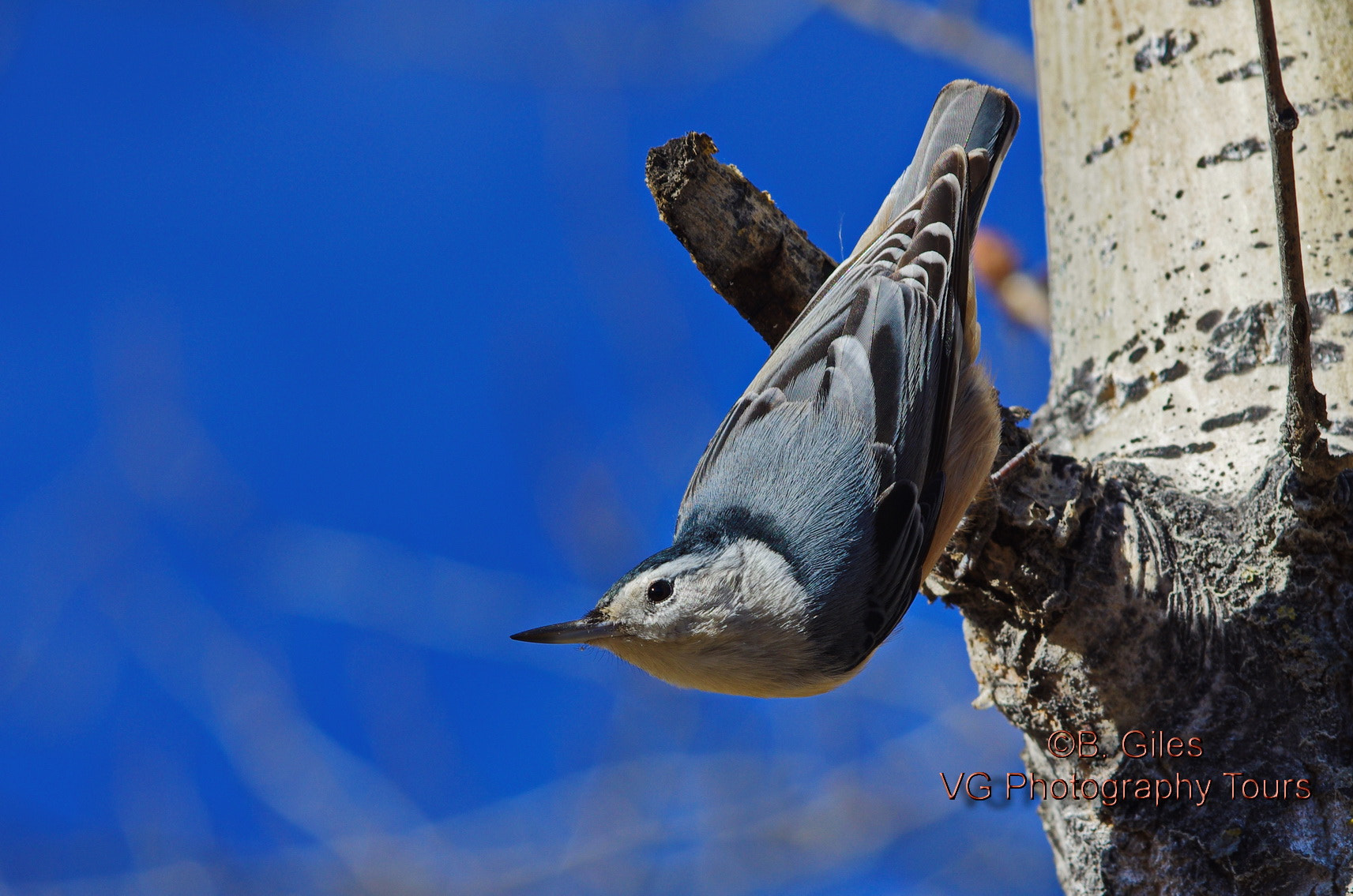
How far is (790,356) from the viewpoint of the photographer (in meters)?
2.01

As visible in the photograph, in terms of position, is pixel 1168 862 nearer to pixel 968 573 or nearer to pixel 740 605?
pixel 968 573

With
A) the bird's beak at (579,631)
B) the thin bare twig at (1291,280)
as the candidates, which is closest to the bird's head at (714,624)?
the bird's beak at (579,631)

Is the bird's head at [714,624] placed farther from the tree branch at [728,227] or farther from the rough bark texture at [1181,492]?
the tree branch at [728,227]

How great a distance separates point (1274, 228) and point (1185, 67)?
0.34 meters

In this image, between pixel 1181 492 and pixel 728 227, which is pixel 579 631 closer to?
pixel 728 227

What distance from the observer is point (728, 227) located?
70.9 inches

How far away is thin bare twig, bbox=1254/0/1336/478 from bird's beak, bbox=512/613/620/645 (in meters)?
0.99

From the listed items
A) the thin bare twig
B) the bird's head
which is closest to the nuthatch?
the bird's head

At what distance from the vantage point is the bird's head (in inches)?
70.3

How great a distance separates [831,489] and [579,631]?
492mm

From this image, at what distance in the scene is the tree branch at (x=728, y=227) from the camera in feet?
5.84

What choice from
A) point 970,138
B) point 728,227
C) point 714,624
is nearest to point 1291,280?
point 728,227

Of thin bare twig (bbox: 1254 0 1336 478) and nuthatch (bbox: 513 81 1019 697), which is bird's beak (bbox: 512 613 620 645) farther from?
thin bare twig (bbox: 1254 0 1336 478)

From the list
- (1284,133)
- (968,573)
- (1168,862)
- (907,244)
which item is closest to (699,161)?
(907,244)
